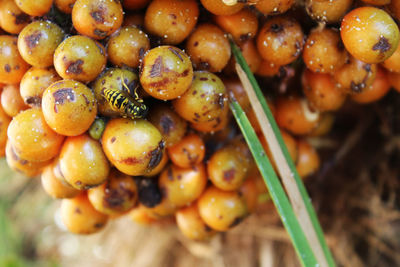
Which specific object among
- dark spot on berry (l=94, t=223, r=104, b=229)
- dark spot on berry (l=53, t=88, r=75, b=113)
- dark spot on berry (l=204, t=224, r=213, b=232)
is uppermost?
dark spot on berry (l=53, t=88, r=75, b=113)

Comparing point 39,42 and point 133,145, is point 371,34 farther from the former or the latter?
point 39,42

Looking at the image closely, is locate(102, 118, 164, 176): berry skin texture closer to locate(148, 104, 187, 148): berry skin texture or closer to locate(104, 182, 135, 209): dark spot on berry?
locate(148, 104, 187, 148): berry skin texture

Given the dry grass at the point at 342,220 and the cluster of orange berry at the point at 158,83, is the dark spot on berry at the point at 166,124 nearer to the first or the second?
the cluster of orange berry at the point at 158,83

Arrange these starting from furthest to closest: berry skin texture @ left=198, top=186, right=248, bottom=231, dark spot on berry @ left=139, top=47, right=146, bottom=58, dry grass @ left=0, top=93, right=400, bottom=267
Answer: dry grass @ left=0, top=93, right=400, bottom=267 → berry skin texture @ left=198, top=186, right=248, bottom=231 → dark spot on berry @ left=139, top=47, right=146, bottom=58

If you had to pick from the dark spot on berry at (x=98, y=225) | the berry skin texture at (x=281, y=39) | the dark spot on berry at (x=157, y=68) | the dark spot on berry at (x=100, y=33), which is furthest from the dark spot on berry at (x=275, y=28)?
the dark spot on berry at (x=98, y=225)

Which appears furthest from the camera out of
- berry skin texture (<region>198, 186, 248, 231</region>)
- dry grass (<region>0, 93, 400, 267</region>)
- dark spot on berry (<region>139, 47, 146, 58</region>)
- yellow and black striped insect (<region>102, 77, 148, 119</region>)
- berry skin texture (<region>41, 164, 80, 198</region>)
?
dry grass (<region>0, 93, 400, 267</region>)

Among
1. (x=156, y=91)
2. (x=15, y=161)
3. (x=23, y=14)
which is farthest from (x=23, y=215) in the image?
Answer: (x=156, y=91)

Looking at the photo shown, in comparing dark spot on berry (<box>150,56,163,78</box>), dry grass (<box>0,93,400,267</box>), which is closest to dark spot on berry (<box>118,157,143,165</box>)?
dark spot on berry (<box>150,56,163,78</box>)
